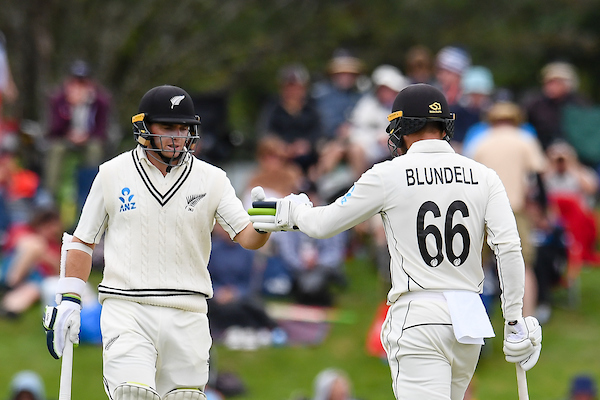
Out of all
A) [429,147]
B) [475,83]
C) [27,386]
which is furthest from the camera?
[475,83]

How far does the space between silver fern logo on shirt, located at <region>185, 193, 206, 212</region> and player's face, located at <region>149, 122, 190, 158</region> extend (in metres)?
0.26

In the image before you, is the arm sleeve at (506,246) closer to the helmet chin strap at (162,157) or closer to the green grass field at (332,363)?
the helmet chin strap at (162,157)

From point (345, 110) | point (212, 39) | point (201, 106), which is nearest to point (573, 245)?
point (345, 110)

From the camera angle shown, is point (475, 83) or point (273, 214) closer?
point (273, 214)

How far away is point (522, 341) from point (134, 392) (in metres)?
2.13

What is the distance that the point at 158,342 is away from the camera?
592cm

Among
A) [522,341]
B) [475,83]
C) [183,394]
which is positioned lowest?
[183,394]

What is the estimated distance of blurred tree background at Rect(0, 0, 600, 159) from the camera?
17547mm

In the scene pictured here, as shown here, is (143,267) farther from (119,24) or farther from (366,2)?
(366,2)

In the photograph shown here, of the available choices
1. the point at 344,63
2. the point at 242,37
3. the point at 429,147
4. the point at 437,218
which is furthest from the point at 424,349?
the point at 242,37

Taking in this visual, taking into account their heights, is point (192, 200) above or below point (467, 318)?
above

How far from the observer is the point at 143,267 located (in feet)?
19.6

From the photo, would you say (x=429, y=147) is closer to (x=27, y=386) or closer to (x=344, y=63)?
(x=27, y=386)

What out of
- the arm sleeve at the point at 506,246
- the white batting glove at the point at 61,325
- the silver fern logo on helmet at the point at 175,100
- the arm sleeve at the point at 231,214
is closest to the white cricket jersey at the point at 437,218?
the arm sleeve at the point at 506,246
